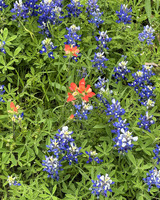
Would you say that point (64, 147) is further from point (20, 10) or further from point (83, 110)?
point (20, 10)

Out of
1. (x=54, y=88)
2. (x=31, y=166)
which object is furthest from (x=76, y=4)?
(x=31, y=166)

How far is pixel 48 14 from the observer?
356 centimetres

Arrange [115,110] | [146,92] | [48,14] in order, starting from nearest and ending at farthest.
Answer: [115,110] < [146,92] < [48,14]

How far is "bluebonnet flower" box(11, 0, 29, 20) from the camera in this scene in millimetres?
3408

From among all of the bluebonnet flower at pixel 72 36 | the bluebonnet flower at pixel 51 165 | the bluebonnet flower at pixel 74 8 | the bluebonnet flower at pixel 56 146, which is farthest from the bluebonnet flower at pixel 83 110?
the bluebonnet flower at pixel 74 8

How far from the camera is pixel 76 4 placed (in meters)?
3.68

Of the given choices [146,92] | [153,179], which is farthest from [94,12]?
[153,179]

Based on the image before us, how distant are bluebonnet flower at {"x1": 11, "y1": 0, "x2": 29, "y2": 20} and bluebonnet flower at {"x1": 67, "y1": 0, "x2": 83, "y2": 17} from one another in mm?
553

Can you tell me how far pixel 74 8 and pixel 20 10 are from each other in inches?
27.6

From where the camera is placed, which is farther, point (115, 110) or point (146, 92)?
point (146, 92)

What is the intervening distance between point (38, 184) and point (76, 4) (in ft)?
7.29

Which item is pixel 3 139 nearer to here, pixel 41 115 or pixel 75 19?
pixel 41 115

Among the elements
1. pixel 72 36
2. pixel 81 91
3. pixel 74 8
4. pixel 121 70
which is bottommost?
pixel 81 91

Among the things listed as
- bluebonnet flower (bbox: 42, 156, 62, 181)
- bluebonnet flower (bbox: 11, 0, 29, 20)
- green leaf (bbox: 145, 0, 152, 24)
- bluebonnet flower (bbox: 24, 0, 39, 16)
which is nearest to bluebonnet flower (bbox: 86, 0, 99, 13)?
bluebonnet flower (bbox: 24, 0, 39, 16)
